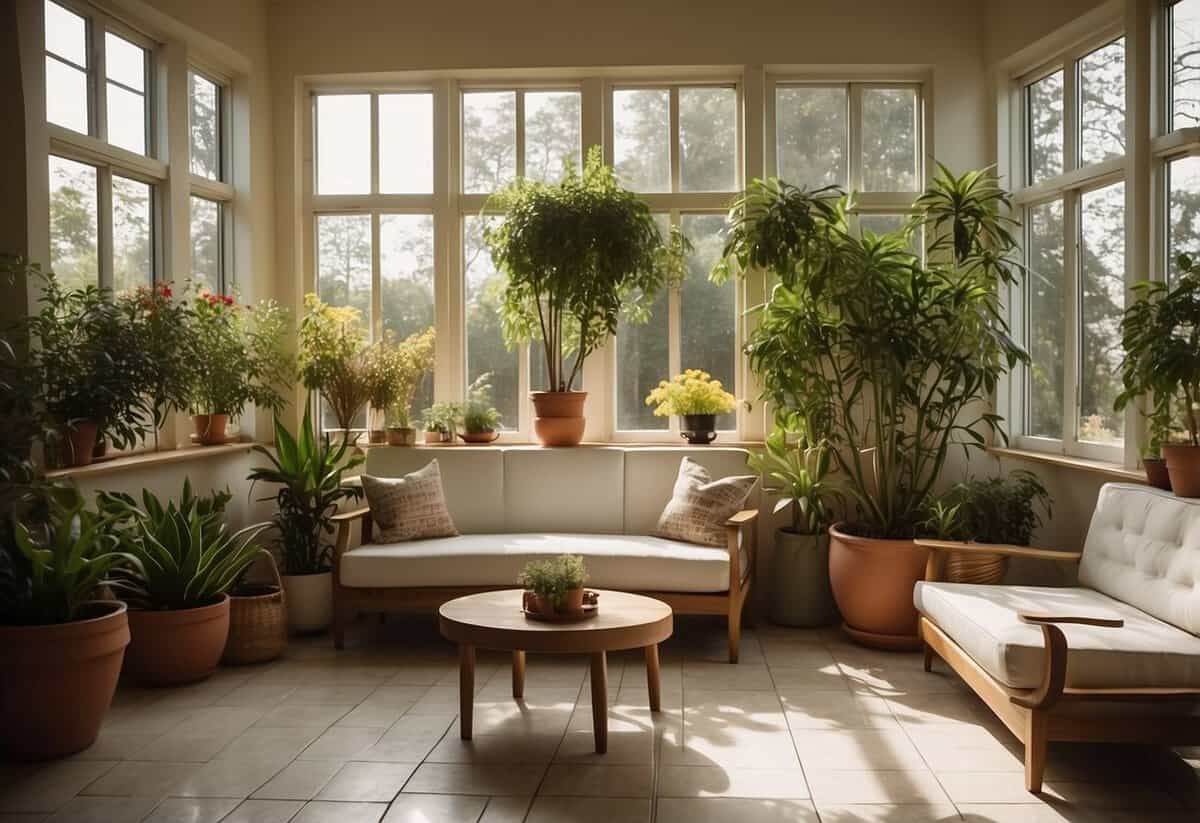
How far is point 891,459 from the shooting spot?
222 inches

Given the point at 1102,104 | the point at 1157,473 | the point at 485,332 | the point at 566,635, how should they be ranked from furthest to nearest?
the point at 485,332 < the point at 1102,104 < the point at 1157,473 < the point at 566,635

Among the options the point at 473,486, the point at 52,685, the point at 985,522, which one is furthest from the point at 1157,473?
the point at 52,685

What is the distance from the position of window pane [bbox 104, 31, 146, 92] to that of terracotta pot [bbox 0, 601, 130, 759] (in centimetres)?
309

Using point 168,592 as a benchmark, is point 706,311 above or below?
above

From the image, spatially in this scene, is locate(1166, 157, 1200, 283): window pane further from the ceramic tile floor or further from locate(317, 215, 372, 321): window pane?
locate(317, 215, 372, 321): window pane

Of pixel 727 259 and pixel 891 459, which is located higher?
pixel 727 259

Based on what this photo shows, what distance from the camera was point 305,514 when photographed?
575 centimetres

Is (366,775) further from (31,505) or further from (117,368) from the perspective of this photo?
(117,368)

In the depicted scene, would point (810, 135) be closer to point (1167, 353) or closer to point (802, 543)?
point (802, 543)

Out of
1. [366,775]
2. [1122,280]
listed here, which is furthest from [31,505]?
[1122,280]

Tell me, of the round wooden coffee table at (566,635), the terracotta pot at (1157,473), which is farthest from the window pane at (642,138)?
the terracotta pot at (1157,473)

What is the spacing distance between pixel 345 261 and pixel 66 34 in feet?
7.07

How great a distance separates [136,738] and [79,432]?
1454 mm

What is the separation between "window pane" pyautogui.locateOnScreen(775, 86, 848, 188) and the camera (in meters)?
6.47
